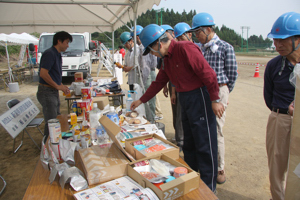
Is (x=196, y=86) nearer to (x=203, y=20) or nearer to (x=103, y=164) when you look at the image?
(x=203, y=20)

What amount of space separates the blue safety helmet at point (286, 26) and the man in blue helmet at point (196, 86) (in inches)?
23.6

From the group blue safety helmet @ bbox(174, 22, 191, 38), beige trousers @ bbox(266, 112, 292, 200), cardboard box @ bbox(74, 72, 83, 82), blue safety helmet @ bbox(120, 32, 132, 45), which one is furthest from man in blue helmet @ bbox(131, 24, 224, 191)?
cardboard box @ bbox(74, 72, 83, 82)

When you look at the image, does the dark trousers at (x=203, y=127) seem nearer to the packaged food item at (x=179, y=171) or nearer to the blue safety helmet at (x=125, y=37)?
the packaged food item at (x=179, y=171)

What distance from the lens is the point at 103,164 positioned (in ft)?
4.51

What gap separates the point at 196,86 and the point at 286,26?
34.2 inches

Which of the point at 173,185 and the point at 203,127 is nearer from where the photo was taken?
the point at 173,185

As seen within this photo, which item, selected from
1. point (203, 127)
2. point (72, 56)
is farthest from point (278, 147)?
point (72, 56)

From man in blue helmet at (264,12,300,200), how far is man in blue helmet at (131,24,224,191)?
545 millimetres

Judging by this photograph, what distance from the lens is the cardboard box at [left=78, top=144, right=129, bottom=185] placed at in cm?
131

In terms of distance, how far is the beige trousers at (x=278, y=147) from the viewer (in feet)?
6.15

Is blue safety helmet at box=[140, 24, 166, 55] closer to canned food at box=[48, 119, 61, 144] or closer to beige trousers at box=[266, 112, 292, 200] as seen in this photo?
canned food at box=[48, 119, 61, 144]

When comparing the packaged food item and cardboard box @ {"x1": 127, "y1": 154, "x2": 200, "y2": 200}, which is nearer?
cardboard box @ {"x1": 127, "y1": 154, "x2": 200, "y2": 200}

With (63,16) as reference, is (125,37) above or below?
below

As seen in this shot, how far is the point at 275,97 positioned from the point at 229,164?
63.2 inches
